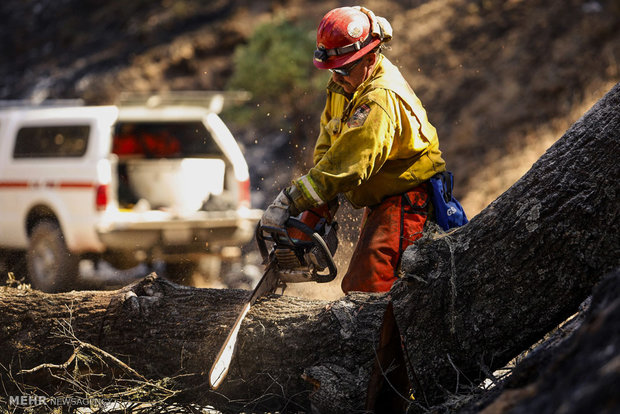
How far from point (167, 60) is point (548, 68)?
32.2 feet

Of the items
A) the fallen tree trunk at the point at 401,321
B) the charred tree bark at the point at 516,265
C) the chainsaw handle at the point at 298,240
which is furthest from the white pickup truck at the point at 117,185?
the charred tree bark at the point at 516,265


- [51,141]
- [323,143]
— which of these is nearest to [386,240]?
[323,143]

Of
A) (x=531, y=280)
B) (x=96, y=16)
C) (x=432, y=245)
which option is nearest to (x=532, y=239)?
(x=531, y=280)

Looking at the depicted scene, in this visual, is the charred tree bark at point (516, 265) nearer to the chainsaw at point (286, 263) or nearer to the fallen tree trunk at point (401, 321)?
the fallen tree trunk at point (401, 321)

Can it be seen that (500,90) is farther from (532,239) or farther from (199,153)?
(532,239)

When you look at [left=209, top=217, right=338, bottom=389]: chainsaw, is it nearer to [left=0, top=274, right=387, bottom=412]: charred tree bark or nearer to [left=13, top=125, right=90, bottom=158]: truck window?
[left=0, top=274, right=387, bottom=412]: charred tree bark

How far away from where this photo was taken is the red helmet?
10.6ft

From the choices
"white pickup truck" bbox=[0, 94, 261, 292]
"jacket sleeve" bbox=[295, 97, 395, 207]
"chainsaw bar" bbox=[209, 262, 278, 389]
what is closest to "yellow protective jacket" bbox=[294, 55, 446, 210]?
"jacket sleeve" bbox=[295, 97, 395, 207]

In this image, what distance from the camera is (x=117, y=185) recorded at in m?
7.76

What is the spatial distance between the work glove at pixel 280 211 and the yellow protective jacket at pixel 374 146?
0.05 metres

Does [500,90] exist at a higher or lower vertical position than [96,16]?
lower

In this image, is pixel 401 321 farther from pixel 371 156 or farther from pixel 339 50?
pixel 339 50

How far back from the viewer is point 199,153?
7.97 meters

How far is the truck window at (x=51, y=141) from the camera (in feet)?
23.7
